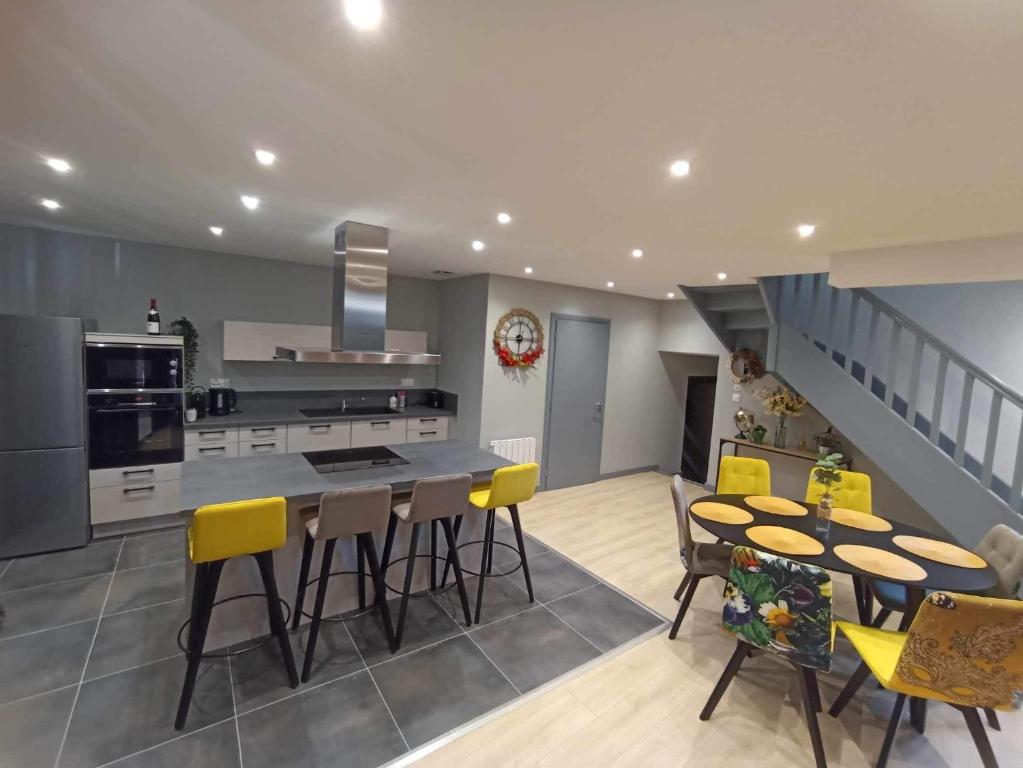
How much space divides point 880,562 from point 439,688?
7.70 feet

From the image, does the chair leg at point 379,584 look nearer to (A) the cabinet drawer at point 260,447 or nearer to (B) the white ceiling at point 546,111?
(B) the white ceiling at point 546,111

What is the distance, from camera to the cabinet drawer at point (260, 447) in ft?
13.6

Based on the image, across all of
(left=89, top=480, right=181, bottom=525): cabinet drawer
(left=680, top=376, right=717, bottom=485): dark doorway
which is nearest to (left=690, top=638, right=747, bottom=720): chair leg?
(left=89, top=480, right=181, bottom=525): cabinet drawer

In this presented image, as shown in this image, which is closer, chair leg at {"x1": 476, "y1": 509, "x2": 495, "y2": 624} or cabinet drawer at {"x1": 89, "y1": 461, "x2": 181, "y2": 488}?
chair leg at {"x1": 476, "y1": 509, "x2": 495, "y2": 624}

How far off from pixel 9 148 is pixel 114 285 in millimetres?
2405

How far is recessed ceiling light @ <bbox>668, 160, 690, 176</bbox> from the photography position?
5.82ft

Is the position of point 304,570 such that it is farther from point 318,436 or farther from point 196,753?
point 318,436

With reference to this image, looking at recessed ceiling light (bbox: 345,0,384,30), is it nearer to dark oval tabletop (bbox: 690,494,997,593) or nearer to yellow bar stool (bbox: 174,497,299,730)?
yellow bar stool (bbox: 174,497,299,730)

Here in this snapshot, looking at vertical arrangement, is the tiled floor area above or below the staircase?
below

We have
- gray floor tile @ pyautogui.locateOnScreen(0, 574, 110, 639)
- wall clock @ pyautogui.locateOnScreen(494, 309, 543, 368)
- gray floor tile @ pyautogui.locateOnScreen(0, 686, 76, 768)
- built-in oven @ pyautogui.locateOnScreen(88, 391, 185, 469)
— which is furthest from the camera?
wall clock @ pyautogui.locateOnScreen(494, 309, 543, 368)

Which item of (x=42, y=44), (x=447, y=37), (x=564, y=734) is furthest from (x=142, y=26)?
(x=564, y=734)

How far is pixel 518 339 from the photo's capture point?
16.5ft

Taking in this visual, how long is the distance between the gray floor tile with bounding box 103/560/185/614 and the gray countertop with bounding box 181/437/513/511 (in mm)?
901

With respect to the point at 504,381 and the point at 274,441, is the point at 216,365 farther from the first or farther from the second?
the point at 504,381
